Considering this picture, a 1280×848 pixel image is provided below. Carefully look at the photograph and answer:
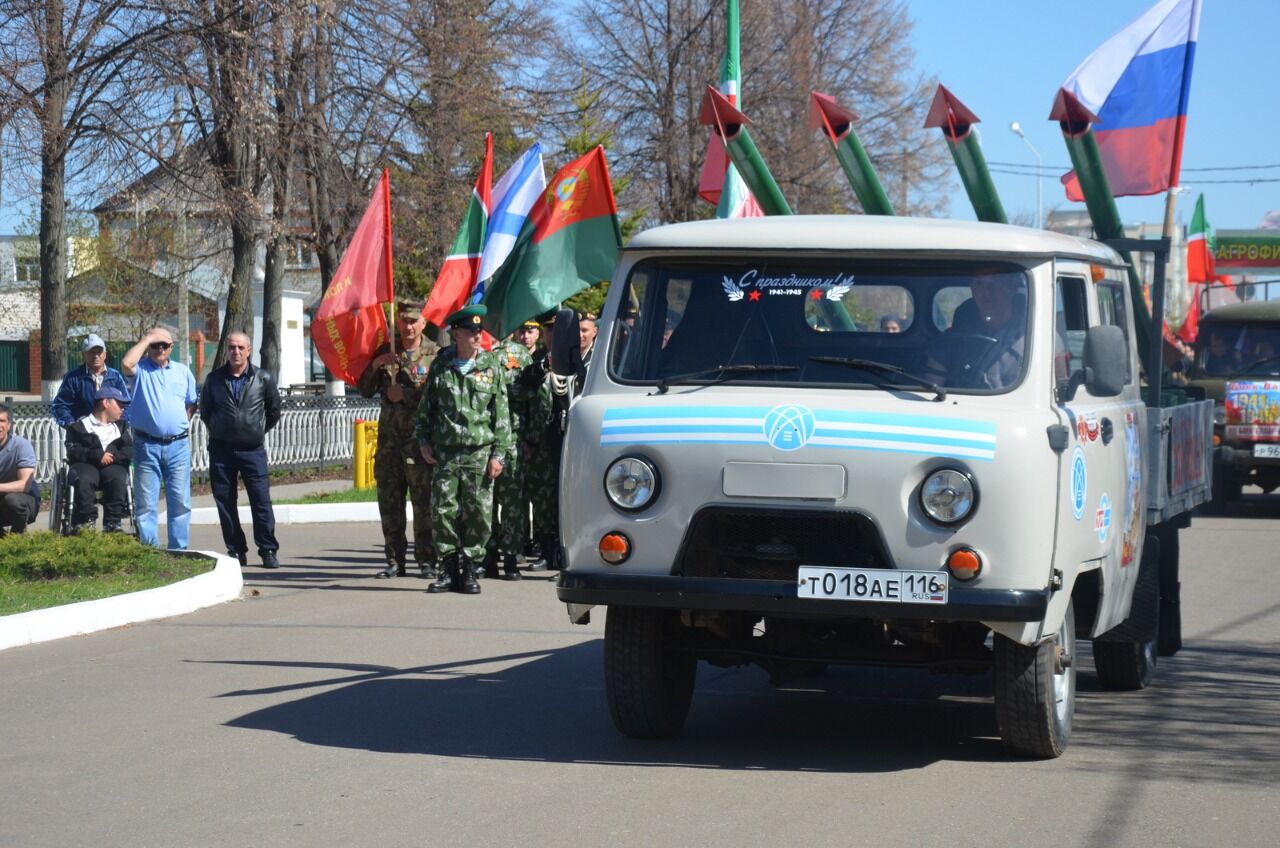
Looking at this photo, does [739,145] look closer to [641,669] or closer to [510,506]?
[641,669]

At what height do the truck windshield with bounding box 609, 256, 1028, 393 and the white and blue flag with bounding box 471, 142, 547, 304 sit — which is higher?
the white and blue flag with bounding box 471, 142, 547, 304

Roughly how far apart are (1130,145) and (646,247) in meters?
6.17

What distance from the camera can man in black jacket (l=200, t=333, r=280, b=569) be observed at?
1324cm

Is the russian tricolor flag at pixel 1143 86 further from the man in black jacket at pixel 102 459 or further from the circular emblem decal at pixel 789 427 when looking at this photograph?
the man in black jacket at pixel 102 459

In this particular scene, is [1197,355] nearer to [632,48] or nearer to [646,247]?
[646,247]

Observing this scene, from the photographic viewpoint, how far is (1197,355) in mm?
21375

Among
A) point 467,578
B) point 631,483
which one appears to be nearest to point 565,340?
point 631,483

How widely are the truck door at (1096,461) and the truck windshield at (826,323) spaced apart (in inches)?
11.3

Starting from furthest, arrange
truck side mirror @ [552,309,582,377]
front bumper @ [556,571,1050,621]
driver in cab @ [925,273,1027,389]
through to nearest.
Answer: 1. truck side mirror @ [552,309,582,377]
2. driver in cab @ [925,273,1027,389]
3. front bumper @ [556,571,1050,621]

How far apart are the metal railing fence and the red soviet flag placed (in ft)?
26.1

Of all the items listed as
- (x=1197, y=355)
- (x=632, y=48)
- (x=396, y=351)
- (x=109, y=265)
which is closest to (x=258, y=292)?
(x=109, y=265)

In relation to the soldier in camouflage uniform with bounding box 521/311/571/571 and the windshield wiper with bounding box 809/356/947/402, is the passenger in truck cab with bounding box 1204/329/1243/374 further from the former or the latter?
the windshield wiper with bounding box 809/356/947/402

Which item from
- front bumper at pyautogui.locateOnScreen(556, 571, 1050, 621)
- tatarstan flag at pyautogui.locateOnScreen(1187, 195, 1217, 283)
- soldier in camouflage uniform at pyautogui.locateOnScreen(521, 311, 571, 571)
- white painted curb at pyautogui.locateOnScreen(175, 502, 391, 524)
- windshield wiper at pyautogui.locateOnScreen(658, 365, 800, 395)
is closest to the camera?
front bumper at pyautogui.locateOnScreen(556, 571, 1050, 621)

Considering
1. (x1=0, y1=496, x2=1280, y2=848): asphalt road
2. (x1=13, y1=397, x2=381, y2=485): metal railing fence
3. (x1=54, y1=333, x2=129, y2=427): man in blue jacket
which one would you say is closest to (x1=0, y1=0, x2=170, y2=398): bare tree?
(x1=13, y1=397, x2=381, y2=485): metal railing fence
